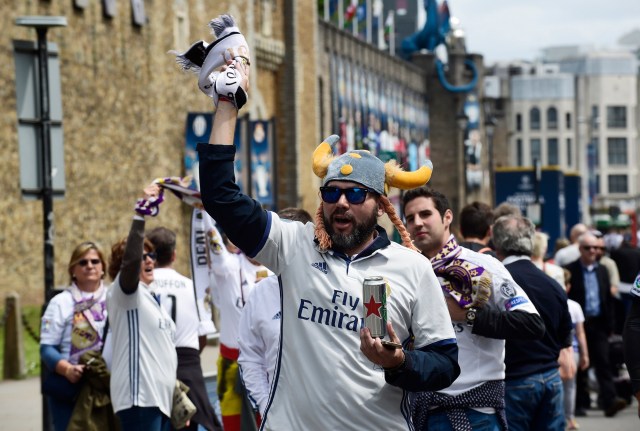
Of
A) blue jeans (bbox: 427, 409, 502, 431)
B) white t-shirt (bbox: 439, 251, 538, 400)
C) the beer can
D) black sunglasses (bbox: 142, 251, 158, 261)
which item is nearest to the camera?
the beer can

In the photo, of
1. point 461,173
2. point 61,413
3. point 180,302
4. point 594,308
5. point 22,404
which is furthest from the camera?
point 461,173

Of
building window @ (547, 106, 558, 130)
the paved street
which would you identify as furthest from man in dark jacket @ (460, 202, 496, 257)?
building window @ (547, 106, 558, 130)

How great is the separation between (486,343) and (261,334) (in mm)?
1046

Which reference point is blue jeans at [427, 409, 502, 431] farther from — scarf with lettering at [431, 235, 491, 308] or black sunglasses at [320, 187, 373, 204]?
black sunglasses at [320, 187, 373, 204]

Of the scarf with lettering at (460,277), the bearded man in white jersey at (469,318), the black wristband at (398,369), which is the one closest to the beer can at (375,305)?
the black wristband at (398,369)

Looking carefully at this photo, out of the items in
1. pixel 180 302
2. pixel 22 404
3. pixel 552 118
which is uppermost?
pixel 552 118

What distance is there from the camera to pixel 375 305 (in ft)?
14.8

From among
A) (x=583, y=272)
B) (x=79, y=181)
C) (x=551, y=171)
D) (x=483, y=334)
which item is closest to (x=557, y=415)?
(x=483, y=334)

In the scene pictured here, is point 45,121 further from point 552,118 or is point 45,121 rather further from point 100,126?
point 552,118

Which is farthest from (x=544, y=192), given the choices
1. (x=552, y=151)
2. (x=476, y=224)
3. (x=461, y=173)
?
(x=552, y=151)

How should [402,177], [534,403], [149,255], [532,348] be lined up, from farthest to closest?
[149,255]
[532,348]
[534,403]
[402,177]

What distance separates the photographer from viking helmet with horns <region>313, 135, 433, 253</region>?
510cm

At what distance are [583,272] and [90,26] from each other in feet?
49.2

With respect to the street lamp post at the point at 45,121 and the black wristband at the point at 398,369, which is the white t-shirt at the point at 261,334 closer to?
the black wristband at the point at 398,369
